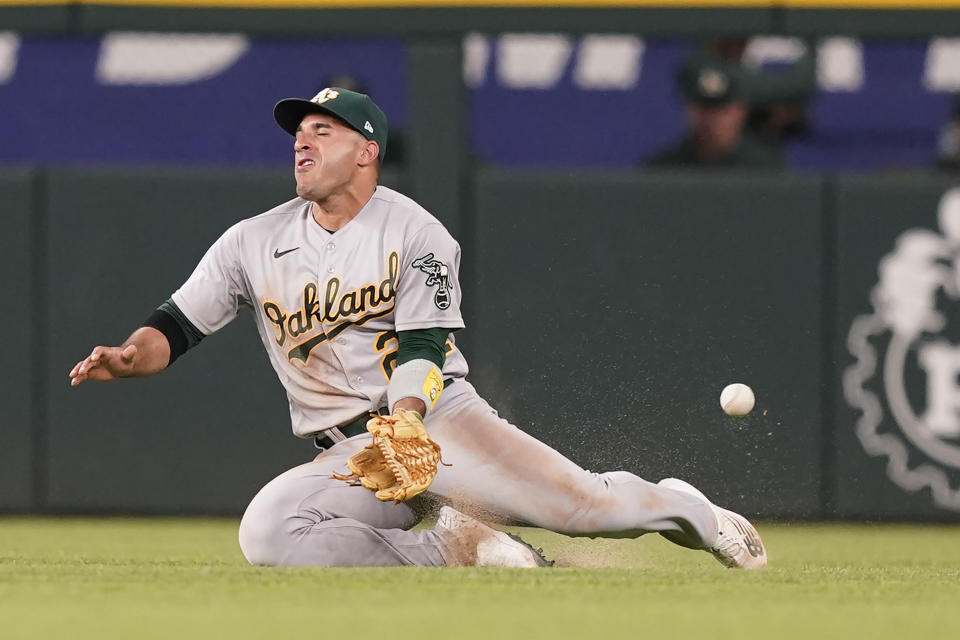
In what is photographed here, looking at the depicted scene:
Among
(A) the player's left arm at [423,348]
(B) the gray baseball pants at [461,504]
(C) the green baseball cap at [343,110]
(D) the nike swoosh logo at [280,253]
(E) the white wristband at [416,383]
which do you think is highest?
(C) the green baseball cap at [343,110]

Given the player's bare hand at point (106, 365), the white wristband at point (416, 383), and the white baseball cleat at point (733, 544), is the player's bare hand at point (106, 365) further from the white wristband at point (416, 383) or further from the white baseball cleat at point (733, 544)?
the white baseball cleat at point (733, 544)

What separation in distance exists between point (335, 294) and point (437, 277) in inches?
11.4

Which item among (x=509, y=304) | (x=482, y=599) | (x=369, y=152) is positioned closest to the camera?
(x=482, y=599)

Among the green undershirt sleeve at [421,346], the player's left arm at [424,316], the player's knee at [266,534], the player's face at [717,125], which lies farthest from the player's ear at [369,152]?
the player's face at [717,125]

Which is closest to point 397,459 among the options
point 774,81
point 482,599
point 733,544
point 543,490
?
point 543,490

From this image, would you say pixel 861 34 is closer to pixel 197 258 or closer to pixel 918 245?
pixel 918 245

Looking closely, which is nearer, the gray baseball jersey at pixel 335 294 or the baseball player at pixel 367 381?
the baseball player at pixel 367 381

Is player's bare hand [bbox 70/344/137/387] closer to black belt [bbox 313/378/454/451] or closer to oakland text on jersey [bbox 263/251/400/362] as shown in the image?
oakland text on jersey [bbox 263/251/400/362]

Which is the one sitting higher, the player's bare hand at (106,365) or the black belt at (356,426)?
the player's bare hand at (106,365)

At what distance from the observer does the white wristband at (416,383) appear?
4891 mm

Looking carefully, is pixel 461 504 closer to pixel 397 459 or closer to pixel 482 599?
pixel 397 459

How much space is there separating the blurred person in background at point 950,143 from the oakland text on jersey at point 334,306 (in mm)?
4007

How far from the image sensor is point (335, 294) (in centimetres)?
516

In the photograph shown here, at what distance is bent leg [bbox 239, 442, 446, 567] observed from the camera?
4.92 meters
